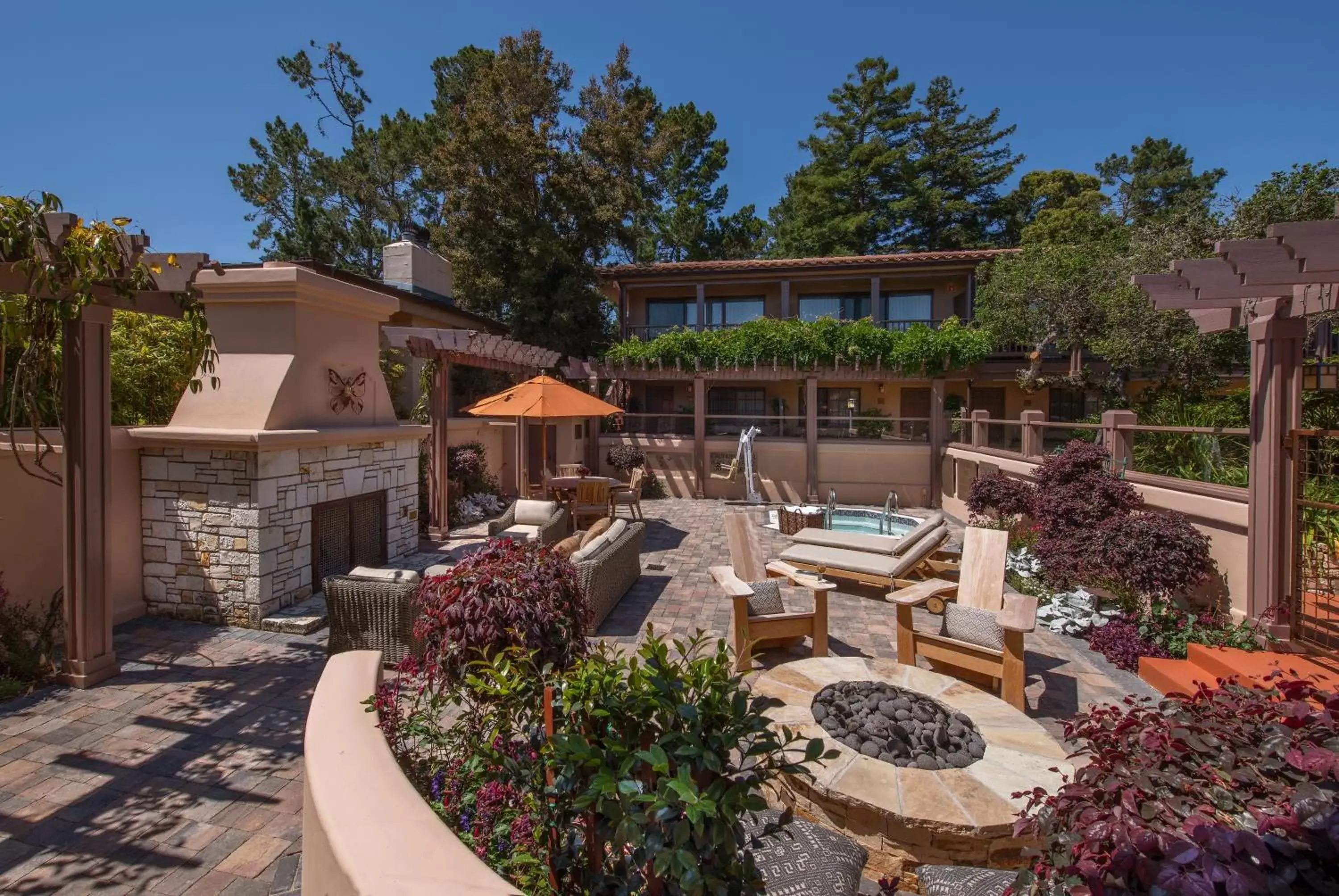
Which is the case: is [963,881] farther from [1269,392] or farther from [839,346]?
[839,346]

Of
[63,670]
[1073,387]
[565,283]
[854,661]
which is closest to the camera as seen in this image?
[854,661]

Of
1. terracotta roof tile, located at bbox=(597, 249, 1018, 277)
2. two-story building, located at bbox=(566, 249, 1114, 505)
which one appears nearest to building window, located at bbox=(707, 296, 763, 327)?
two-story building, located at bbox=(566, 249, 1114, 505)

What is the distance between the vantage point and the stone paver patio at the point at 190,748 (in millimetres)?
2898

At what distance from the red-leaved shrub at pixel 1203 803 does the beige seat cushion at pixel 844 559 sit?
5.47 meters

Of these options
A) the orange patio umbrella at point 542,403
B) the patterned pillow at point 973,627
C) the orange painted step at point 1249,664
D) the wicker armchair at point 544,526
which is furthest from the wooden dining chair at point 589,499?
the orange painted step at point 1249,664

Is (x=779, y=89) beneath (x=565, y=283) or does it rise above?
above

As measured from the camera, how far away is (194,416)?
6.55 metres

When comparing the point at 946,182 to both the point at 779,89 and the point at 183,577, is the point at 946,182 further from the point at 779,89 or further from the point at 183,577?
the point at 183,577

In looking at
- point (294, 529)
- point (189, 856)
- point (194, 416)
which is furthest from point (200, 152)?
point (189, 856)

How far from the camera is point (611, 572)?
22.0 ft

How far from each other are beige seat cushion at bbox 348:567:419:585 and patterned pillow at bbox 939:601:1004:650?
192 inches

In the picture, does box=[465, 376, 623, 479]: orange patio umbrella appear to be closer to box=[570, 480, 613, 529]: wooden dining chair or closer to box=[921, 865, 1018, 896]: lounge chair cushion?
box=[570, 480, 613, 529]: wooden dining chair

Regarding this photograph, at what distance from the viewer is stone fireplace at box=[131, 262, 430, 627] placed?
6215 mm

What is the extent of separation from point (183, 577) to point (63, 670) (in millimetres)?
1648
